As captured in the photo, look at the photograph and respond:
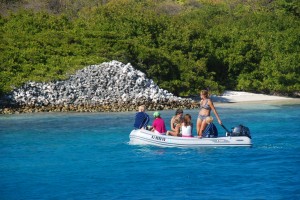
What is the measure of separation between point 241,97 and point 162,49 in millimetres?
6950

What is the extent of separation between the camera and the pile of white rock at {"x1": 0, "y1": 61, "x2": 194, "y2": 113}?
34.8 metres

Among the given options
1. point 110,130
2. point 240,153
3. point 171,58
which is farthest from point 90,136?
point 171,58

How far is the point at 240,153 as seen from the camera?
19.2m

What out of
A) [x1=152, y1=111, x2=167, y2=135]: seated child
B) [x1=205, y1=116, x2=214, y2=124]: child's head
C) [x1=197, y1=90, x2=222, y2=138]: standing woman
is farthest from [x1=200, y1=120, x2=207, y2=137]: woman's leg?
[x1=152, y1=111, x2=167, y2=135]: seated child

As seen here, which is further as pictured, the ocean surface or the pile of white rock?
the pile of white rock

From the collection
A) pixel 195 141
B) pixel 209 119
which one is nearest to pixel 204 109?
pixel 209 119

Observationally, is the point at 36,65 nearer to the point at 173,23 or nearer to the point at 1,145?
the point at 173,23

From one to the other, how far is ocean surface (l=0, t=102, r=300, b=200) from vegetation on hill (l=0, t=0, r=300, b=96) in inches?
496

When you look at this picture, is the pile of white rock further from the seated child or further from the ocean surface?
the seated child

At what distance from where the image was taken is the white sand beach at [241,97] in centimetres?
4144

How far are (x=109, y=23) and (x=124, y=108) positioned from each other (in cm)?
1354

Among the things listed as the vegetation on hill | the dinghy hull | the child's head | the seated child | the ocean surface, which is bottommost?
the ocean surface

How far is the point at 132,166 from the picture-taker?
57.4 ft

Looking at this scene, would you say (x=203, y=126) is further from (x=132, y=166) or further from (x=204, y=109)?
(x=132, y=166)
